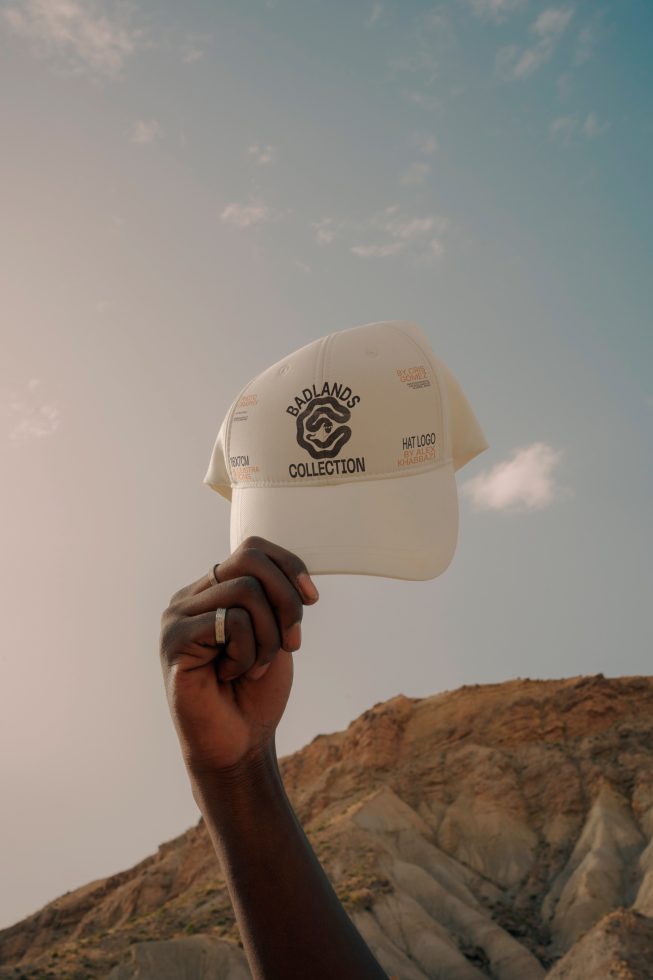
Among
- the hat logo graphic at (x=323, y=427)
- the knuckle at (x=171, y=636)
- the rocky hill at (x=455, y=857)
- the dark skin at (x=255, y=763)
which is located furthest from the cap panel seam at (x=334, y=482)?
the rocky hill at (x=455, y=857)

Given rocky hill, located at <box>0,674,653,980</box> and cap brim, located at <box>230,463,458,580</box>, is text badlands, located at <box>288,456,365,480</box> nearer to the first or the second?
cap brim, located at <box>230,463,458,580</box>

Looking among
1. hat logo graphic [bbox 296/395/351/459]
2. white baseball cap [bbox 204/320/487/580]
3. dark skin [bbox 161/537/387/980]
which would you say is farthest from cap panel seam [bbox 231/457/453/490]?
dark skin [bbox 161/537/387/980]

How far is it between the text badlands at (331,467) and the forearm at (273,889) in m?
1.23

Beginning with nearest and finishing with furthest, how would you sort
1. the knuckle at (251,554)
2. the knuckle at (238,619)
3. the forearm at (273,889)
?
the knuckle at (238,619) → the knuckle at (251,554) → the forearm at (273,889)

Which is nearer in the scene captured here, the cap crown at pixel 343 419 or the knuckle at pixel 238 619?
the knuckle at pixel 238 619

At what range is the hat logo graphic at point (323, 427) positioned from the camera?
3521 mm

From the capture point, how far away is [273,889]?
9.86 feet

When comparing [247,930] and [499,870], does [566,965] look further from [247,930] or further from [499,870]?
[247,930]

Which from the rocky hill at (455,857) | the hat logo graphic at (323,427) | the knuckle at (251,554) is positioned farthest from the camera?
the rocky hill at (455,857)

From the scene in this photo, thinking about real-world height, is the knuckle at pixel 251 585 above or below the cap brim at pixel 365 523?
below

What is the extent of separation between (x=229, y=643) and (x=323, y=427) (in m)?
1.25

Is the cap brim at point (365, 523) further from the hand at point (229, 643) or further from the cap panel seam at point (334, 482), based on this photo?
the hand at point (229, 643)

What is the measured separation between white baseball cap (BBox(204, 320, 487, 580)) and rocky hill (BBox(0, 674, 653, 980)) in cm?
2242

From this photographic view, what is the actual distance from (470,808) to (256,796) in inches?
1668
